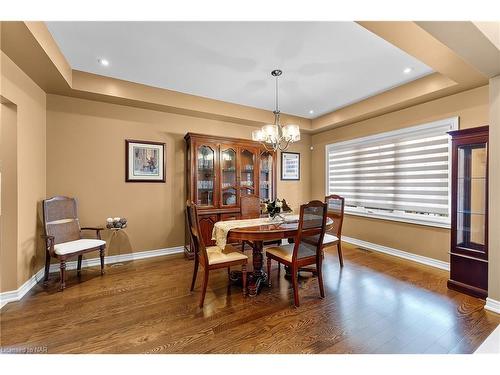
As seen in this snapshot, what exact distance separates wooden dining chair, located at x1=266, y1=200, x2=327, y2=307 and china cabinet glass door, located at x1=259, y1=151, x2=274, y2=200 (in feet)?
6.43

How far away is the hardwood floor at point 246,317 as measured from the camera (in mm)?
1646

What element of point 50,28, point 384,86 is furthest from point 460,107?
point 50,28

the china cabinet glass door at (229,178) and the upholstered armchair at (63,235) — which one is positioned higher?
the china cabinet glass door at (229,178)

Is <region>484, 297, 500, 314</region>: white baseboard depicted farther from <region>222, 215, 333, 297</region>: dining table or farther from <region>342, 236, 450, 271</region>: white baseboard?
<region>222, 215, 333, 297</region>: dining table

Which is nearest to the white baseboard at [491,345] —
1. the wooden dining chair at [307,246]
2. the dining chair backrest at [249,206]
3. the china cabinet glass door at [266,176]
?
the wooden dining chair at [307,246]

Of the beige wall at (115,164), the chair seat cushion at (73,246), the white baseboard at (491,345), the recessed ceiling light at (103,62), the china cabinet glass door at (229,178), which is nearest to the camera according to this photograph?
the white baseboard at (491,345)

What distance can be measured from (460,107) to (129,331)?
455cm

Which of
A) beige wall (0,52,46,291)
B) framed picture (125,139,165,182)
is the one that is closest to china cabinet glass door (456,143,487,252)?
framed picture (125,139,165,182)

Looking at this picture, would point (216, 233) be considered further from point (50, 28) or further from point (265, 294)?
point (50, 28)

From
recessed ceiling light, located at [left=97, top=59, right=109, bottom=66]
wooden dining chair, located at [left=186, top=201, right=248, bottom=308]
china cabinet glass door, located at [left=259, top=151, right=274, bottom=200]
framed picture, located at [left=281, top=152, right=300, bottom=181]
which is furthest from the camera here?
framed picture, located at [left=281, top=152, right=300, bottom=181]

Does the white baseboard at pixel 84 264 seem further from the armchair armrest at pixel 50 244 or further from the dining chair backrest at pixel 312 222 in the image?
the dining chair backrest at pixel 312 222

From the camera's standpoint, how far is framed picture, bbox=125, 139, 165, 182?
3.45 meters
